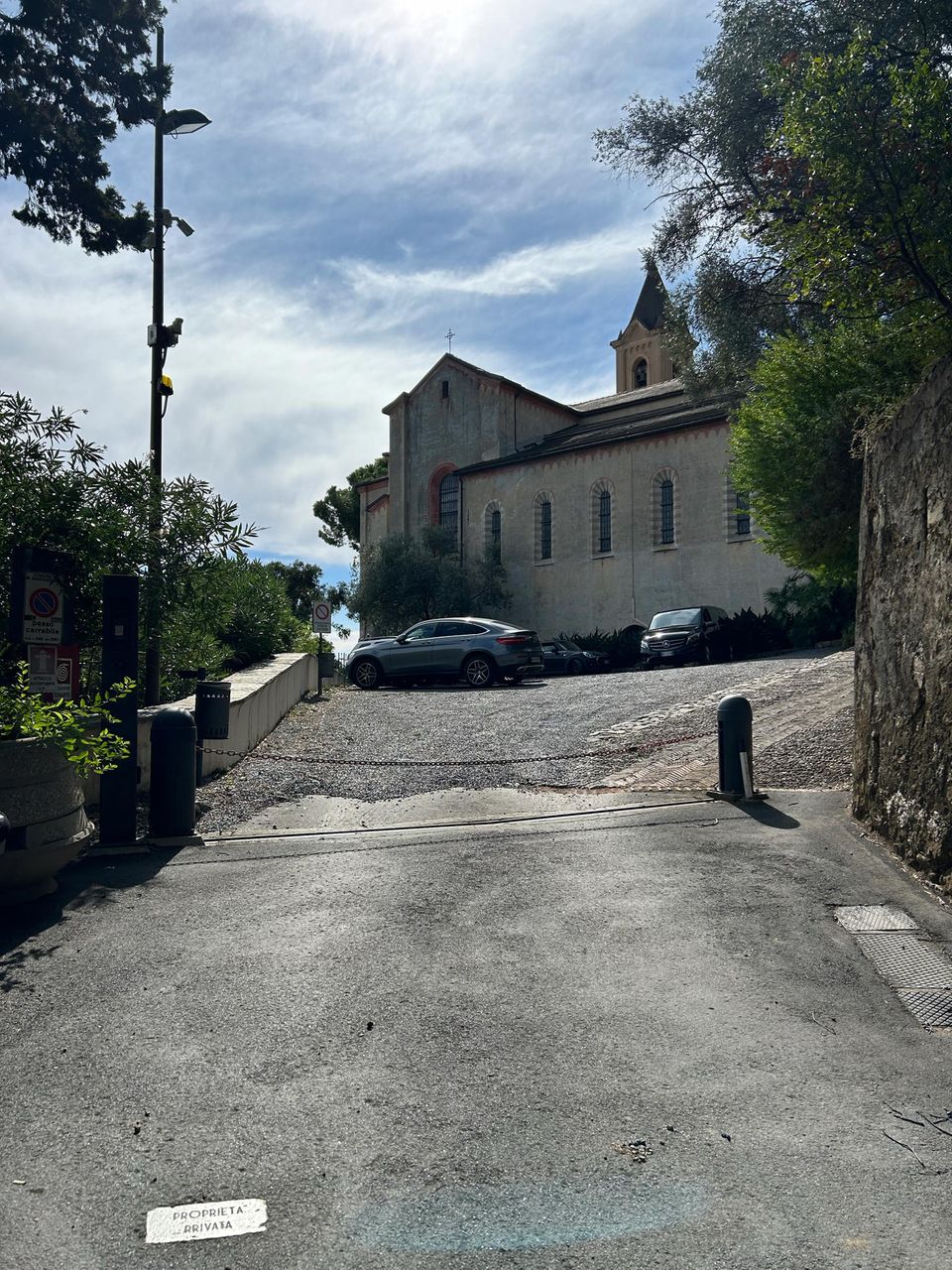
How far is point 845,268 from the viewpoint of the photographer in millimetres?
7414

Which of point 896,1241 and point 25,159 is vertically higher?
point 25,159

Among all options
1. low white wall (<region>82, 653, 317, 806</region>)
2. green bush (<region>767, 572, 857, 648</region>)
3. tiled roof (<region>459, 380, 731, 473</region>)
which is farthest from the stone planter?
tiled roof (<region>459, 380, 731, 473</region>)

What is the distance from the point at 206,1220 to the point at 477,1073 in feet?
4.12

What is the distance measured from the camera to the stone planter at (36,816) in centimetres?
593

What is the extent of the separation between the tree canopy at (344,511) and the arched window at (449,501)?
63.0ft

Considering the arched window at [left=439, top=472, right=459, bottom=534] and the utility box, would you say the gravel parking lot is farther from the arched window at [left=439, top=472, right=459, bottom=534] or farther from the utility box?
the arched window at [left=439, top=472, right=459, bottom=534]

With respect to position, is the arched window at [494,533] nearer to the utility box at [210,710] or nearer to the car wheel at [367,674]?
the car wheel at [367,674]

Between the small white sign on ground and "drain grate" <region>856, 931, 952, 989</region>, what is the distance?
327 cm

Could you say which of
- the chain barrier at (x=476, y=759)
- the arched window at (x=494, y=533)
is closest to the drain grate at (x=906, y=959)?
the chain barrier at (x=476, y=759)

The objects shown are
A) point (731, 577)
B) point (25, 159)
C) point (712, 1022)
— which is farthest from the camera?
point (731, 577)

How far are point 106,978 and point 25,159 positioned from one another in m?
12.6

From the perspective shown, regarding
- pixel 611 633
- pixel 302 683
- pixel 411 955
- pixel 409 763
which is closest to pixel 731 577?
pixel 611 633

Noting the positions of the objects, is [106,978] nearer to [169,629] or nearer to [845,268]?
[169,629]

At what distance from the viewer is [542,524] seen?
4609cm
